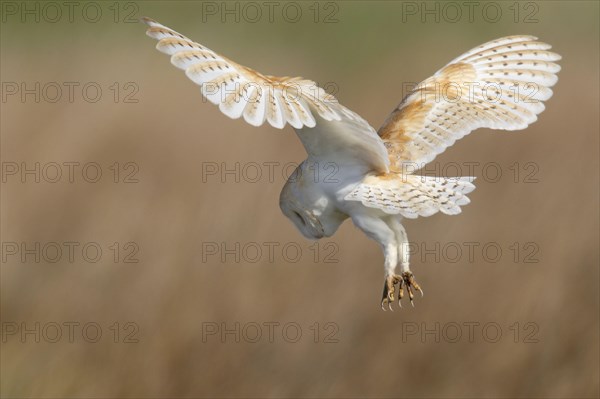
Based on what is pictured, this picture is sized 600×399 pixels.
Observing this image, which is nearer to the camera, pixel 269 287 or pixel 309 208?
pixel 309 208

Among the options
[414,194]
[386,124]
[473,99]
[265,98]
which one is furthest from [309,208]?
[473,99]

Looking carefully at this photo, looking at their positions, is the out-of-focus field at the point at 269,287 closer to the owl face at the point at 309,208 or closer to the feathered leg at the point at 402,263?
the owl face at the point at 309,208

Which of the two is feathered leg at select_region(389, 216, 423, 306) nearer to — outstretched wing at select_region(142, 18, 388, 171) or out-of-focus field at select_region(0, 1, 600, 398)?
outstretched wing at select_region(142, 18, 388, 171)

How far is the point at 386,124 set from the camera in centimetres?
507

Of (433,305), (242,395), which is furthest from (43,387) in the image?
(433,305)

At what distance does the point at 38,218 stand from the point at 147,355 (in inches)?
38.7

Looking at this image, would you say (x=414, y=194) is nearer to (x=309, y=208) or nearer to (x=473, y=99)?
(x=309, y=208)

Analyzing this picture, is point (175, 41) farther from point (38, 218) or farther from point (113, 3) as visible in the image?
A: point (113, 3)

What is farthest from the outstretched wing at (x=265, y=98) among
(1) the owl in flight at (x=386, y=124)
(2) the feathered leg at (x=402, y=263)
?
(2) the feathered leg at (x=402, y=263)

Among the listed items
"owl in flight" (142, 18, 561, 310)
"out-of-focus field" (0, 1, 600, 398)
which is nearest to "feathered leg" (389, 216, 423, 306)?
"owl in flight" (142, 18, 561, 310)

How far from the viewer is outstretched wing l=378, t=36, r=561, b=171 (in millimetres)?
4906

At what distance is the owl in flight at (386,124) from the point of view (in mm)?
3959

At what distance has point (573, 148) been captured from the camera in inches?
313

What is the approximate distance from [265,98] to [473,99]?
1302mm
